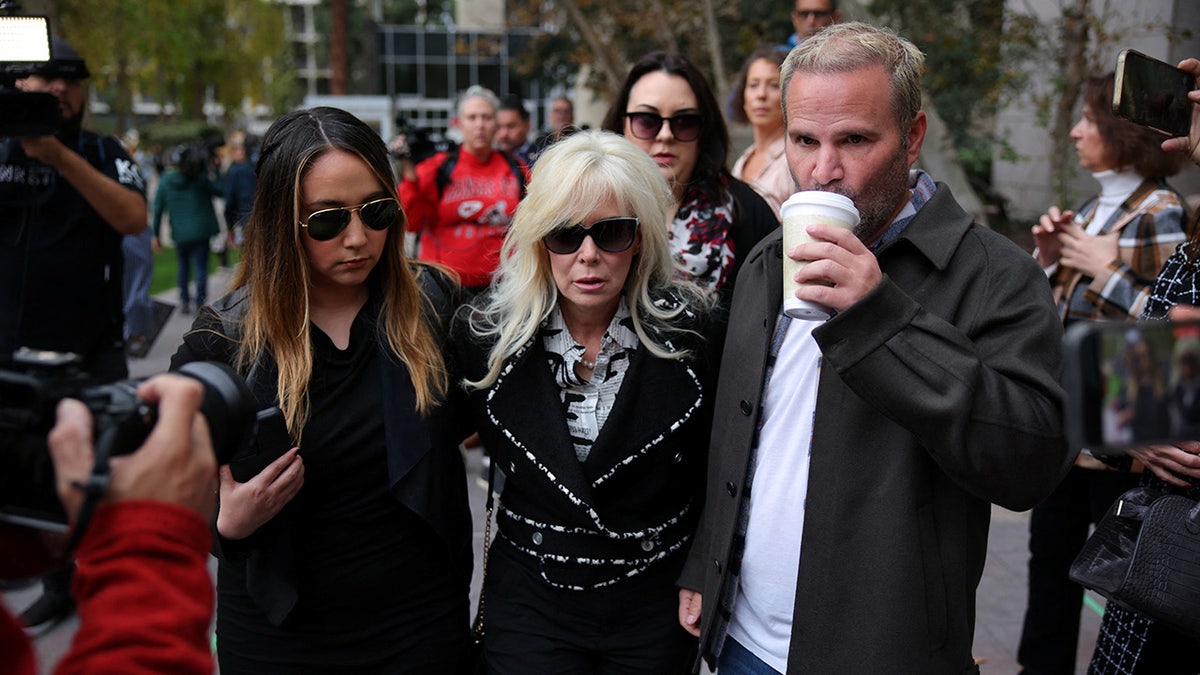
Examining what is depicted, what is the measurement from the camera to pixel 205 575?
51.7 inches

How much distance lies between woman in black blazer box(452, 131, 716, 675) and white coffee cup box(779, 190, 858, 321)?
28.3 inches

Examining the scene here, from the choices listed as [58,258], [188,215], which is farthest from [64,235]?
[188,215]

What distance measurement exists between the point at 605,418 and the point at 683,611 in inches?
20.5

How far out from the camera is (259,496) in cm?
217

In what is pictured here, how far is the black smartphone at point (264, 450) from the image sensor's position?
2145 millimetres

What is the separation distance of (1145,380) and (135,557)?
120 cm

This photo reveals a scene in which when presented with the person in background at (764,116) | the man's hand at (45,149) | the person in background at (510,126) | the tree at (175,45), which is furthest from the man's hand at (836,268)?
the tree at (175,45)

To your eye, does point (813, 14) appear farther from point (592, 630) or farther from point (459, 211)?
point (592, 630)

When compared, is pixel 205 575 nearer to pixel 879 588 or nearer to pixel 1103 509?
pixel 879 588

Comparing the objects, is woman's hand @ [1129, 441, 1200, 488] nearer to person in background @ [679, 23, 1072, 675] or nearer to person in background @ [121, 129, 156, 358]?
person in background @ [679, 23, 1072, 675]

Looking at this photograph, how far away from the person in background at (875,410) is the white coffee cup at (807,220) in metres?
0.03

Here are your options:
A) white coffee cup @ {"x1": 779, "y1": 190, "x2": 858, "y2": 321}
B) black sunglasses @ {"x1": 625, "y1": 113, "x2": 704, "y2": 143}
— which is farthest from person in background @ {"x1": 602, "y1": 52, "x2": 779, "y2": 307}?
white coffee cup @ {"x1": 779, "y1": 190, "x2": 858, "y2": 321}

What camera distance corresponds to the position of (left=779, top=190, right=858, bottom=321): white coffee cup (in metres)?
1.78

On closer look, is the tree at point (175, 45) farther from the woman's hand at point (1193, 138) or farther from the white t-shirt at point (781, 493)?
the woman's hand at point (1193, 138)
